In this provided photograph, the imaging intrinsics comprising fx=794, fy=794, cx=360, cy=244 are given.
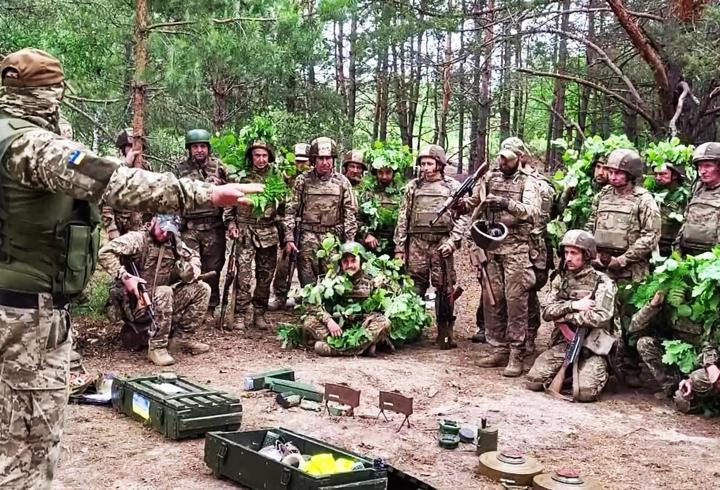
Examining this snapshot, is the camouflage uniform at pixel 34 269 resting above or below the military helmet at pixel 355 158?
below

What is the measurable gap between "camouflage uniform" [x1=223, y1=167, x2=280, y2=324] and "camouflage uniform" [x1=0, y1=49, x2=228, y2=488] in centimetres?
600

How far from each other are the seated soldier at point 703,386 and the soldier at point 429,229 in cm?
295

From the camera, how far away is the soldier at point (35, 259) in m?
3.43

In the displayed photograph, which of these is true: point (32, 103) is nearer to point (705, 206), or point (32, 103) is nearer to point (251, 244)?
point (251, 244)

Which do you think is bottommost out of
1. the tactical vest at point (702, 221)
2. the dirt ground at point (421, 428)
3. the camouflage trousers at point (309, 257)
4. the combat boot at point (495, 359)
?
the dirt ground at point (421, 428)

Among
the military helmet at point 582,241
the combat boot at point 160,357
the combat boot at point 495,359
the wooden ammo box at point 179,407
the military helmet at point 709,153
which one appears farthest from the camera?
the combat boot at point 495,359

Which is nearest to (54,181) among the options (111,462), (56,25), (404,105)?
(111,462)

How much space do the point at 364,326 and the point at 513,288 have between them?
1.71 metres

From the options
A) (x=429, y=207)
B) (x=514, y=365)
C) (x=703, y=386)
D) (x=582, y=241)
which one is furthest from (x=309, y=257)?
(x=703, y=386)

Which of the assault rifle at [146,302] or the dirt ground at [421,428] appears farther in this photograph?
the assault rifle at [146,302]

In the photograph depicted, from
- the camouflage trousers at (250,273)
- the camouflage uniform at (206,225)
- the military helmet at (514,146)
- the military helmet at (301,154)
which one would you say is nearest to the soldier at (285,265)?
the military helmet at (301,154)

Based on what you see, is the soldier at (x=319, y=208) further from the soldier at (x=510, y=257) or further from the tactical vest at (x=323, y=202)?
the soldier at (x=510, y=257)

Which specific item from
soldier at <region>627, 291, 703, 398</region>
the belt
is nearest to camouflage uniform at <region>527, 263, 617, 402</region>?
soldier at <region>627, 291, 703, 398</region>

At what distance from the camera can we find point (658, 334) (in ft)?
25.6
